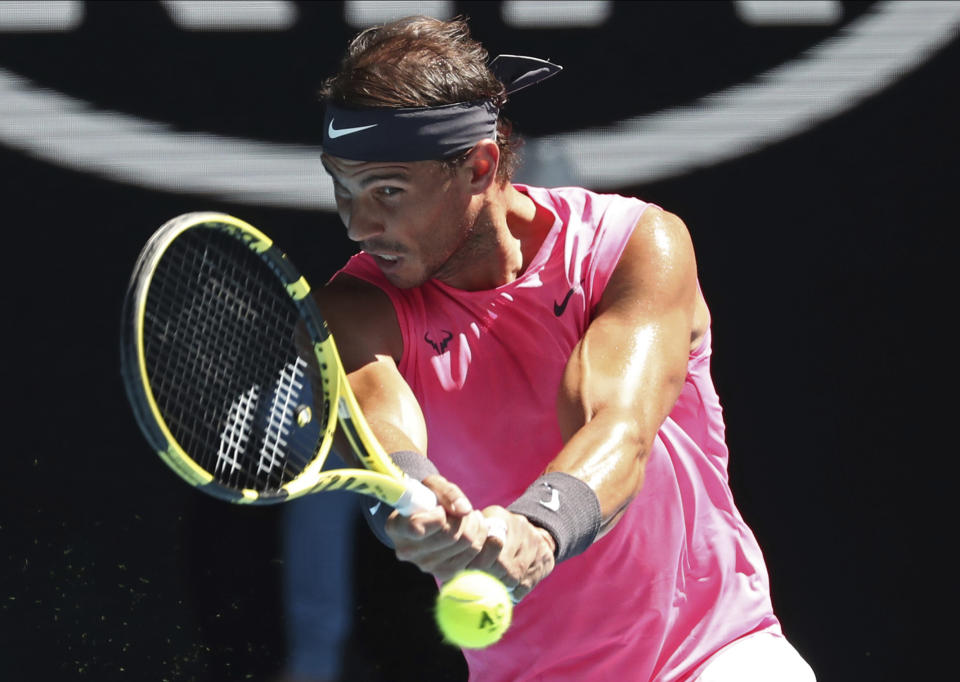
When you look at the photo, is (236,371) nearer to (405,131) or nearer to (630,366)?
(405,131)

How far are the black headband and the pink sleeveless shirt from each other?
0.81ft

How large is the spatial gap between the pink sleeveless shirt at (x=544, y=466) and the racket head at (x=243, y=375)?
0.83ft

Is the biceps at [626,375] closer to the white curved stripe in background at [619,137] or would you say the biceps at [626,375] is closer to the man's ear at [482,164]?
the man's ear at [482,164]

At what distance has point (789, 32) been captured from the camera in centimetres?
334

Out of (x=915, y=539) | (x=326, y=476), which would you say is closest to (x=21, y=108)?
(x=326, y=476)

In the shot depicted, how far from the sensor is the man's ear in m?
2.47

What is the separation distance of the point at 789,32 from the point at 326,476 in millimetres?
1897

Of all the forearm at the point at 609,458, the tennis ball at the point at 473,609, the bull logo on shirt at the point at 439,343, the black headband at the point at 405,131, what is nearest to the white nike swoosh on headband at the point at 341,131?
the black headband at the point at 405,131

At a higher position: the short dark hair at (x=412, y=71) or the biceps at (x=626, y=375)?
the short dark hair at (x=412, y=71)

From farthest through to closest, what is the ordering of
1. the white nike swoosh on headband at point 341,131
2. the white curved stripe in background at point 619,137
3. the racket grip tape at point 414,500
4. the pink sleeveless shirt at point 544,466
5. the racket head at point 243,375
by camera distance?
the white curved stripe in background at point 619,137, the pink sleeveless shirt at point 544,466, the white nike swoosh on headband at point 341,131, the racket grip tape at point 414,500, the racket head at point 243,375

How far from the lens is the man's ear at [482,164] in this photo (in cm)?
247

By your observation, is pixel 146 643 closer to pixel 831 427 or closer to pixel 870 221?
pixel 831 427

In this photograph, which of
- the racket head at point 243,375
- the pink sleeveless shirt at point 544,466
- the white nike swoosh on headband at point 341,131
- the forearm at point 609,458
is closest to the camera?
the racket head at point 243,375

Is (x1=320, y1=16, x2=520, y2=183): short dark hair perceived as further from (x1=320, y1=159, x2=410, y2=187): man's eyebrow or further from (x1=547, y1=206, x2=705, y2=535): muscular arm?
(x1=547, y1=206, x2=705, y2=535): muscular arm
